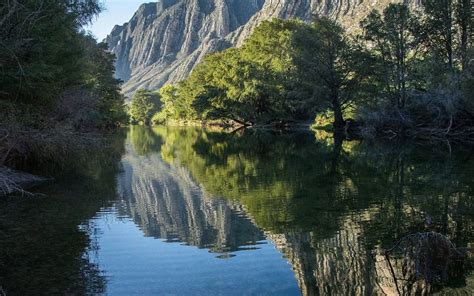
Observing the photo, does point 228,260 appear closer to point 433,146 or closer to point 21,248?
point 21,248

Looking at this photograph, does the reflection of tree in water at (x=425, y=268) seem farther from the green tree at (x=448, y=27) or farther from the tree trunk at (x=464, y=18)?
the tree trunk at (x=464, y=18)

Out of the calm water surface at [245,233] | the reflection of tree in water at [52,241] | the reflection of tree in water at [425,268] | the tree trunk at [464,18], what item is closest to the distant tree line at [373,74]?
the tree trunk at [464,18]

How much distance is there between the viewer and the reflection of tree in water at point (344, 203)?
10977 mm

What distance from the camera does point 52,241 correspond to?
13203mm

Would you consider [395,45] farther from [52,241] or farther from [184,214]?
[52,241]

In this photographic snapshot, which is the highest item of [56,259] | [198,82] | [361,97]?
[198,82]

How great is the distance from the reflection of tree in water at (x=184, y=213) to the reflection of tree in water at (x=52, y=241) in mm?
1481

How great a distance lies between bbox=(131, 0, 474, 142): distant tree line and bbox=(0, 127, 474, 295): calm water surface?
2245 cm

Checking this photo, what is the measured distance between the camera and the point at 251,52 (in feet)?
301

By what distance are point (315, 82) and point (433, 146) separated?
26848 millimetres

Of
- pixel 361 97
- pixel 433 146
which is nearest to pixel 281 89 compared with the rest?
pixel 361 97

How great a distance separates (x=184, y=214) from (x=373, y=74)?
48.8 metres

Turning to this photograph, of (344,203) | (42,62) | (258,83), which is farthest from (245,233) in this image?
(258,83)

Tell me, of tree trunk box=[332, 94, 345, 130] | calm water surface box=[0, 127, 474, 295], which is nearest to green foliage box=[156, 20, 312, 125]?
tree trunk box=[332, 94, 345, 130]
